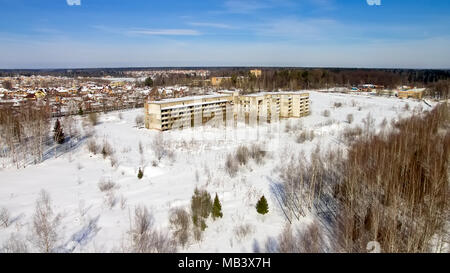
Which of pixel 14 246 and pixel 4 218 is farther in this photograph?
Result: pixel 4 218

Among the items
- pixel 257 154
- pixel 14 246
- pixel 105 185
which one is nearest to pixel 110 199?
pixel 105 185

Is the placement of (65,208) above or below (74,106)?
below

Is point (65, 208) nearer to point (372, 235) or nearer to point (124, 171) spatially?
point (124, 171)

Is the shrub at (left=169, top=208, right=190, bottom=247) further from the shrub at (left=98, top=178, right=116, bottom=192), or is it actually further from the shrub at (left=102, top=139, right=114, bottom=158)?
the shrub at (left=102, top=139, right=114, bottom=158)

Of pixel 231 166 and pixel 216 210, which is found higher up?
pixel 231 166

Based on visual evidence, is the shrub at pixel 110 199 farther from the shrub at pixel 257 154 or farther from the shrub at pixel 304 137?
the shrub at pixel 304 137

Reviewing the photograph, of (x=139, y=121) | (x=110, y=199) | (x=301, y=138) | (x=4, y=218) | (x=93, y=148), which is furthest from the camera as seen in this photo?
(x=139, y=121)

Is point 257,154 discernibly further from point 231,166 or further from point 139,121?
point 139,121
